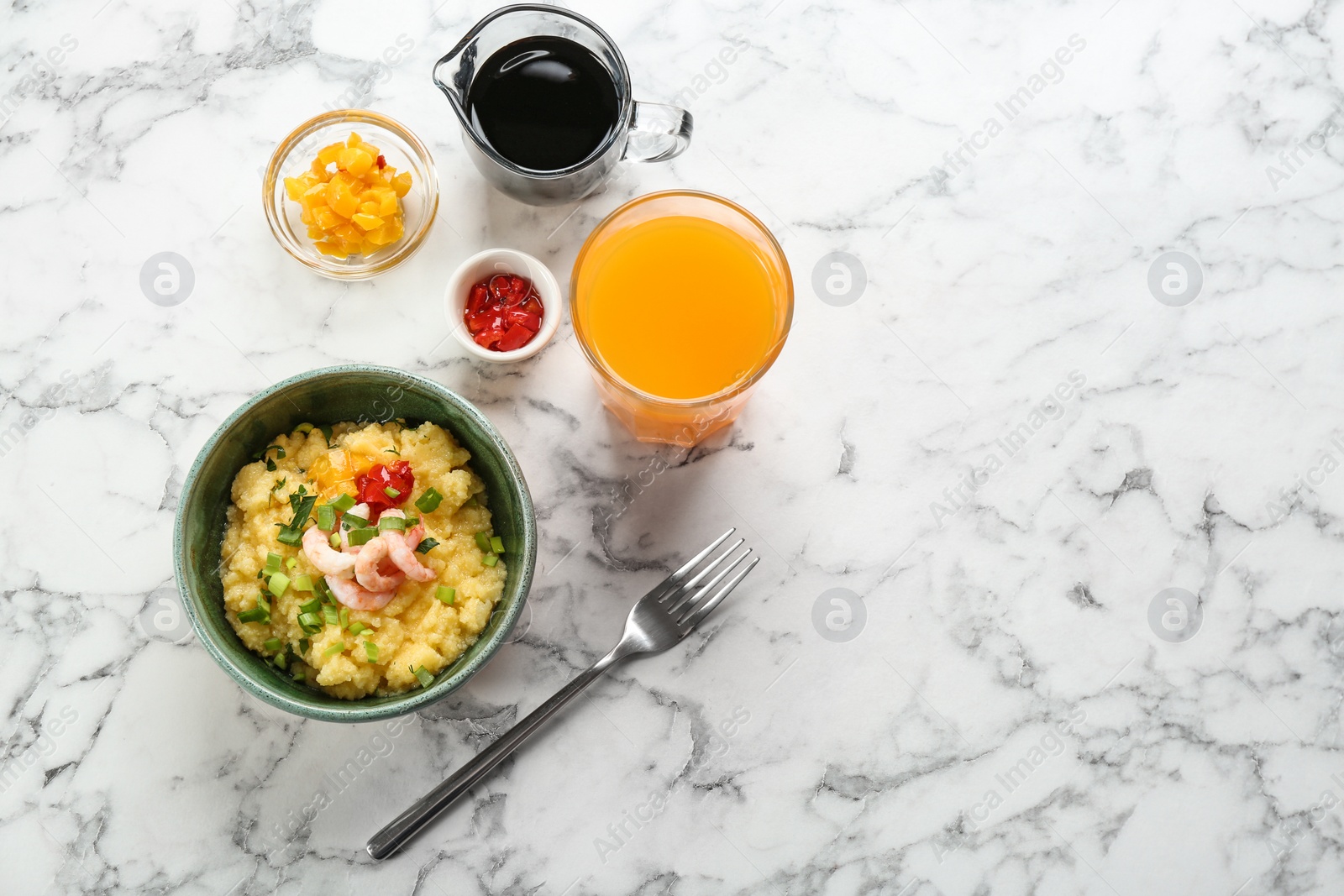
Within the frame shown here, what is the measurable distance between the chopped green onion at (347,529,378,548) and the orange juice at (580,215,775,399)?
62 centimetres

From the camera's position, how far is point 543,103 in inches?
82.6

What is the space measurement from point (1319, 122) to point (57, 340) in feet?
11.3

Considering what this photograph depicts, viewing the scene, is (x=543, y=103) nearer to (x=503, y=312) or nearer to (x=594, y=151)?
(x=594, y=151)

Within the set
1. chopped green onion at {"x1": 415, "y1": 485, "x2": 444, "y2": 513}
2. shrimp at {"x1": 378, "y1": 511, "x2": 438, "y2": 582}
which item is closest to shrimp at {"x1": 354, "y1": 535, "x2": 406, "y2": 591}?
shrimp at {"x1": 378, "y1": 511, "x2": 438, "y2": 582}

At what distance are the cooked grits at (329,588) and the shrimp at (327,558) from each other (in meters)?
0.02

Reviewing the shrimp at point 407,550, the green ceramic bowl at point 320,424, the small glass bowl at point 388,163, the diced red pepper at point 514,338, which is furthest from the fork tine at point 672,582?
the small glass bowl at point 388,163

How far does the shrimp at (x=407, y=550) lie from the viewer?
1813mm

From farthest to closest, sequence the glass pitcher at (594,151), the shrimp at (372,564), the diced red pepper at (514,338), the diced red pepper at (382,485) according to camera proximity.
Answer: the diced red pepper at (514,338) < the glass pitcher at (594,151) < the diced red pepper at (382,485) < the shrimp at (372,564)

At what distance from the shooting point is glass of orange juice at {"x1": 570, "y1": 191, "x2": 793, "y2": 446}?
1.96 meters

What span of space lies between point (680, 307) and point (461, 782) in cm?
126

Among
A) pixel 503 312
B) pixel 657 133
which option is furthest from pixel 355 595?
pixel 657 133

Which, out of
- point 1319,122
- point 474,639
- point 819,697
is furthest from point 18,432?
point 1319,122

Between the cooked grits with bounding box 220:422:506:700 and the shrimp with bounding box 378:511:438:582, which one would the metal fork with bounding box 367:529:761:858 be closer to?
the cooked grits with bounding box 220:422:506:700

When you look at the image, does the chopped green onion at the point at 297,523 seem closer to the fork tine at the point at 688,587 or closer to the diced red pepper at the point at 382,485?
the diced red pepper at the point at 382,485
